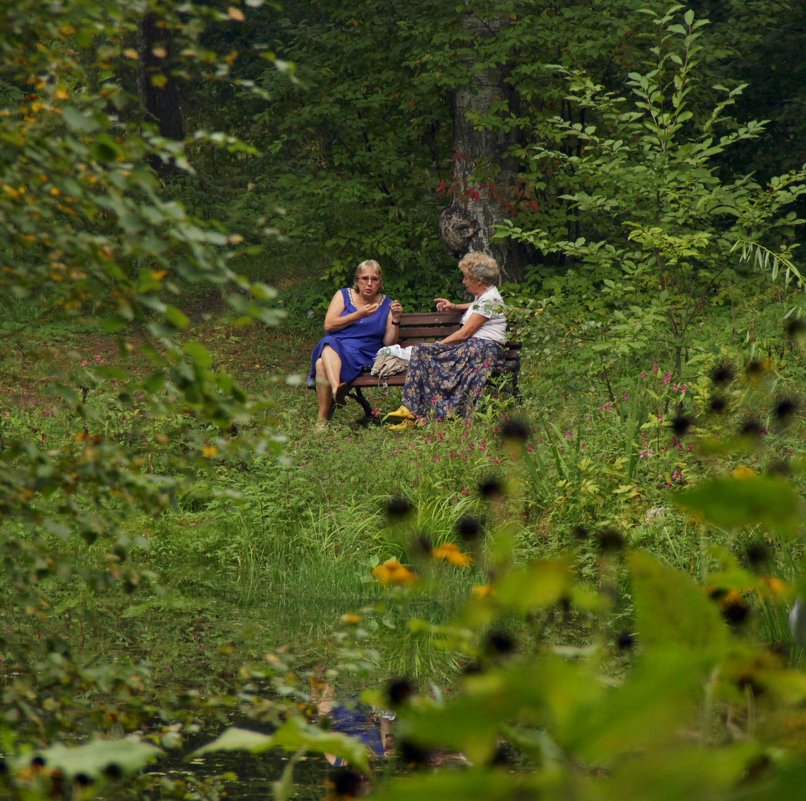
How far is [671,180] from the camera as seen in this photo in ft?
28.5

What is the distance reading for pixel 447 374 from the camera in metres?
10.6

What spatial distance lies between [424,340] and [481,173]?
3.93 meters

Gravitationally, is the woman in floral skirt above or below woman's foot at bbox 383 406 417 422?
above

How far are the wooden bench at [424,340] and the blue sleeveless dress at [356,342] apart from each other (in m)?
0.10

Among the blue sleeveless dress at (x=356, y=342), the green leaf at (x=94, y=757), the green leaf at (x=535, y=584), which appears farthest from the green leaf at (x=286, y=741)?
the blue sleeveless dress at (x=356, y=342)

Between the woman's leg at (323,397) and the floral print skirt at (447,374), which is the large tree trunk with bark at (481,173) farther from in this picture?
the floral print skirt at (447,374)

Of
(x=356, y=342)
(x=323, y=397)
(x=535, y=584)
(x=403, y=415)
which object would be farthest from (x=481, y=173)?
(x=535, y=584)

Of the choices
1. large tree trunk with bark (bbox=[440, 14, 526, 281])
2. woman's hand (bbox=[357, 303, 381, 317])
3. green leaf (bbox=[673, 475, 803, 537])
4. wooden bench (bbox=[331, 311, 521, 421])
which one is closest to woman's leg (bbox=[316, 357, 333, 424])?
wooden bench (bbox=[331, 311, 521, 421])

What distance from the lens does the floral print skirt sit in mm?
10430

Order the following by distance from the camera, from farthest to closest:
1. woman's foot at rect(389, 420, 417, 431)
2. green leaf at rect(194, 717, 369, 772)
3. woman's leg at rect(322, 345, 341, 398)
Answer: woman's leg at rect(322, 345, 341, 398), woman's foot at rect(389, 420, 417, 431), green leaf at rect(194, 717, 369, 772)

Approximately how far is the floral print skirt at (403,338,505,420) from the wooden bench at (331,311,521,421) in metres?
0.10

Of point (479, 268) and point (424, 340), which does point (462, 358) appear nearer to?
point (479, 268)

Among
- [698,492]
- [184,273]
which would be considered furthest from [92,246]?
[698,492]

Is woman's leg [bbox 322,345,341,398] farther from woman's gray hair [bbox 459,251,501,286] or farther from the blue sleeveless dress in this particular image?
woman's gray hair [bbox 459,251,501,286]
